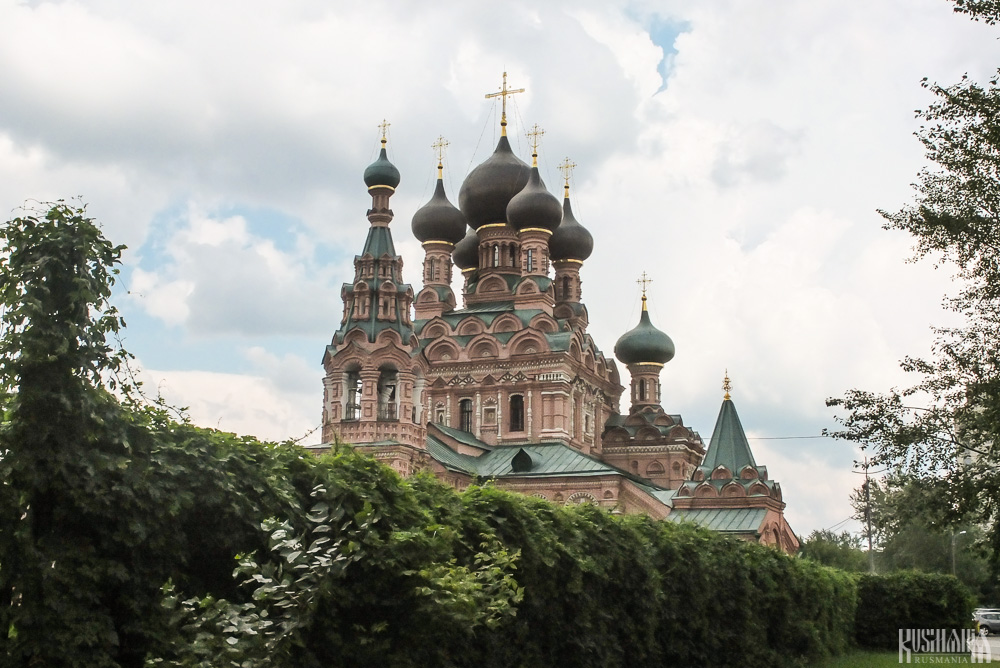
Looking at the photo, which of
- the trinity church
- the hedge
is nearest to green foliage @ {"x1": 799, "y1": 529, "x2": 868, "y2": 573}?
the trinity church

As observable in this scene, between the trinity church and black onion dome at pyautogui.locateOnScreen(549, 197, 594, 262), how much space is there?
0.05 meters

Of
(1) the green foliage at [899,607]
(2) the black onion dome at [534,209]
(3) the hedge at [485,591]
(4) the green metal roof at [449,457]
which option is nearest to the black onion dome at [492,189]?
(2) the black onion dome at [534,209]

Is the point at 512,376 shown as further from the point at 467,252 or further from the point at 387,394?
the point at 387,394

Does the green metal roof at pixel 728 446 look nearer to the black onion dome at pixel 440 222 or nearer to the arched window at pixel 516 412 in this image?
the arched window at pixel 516 412

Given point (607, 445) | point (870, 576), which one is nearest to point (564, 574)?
point (870, 576)

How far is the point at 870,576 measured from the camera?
2656 centimetres

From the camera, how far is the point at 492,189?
42688 mm

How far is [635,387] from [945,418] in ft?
104

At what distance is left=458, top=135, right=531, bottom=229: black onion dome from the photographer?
42.7 metres

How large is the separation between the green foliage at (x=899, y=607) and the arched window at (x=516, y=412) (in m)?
15.1

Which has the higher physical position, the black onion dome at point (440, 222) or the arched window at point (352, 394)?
the black onion dome at point (440, 222)

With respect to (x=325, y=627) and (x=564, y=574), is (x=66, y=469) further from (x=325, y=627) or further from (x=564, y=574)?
(x=564, y=574)

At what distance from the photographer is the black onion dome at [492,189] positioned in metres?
42.7

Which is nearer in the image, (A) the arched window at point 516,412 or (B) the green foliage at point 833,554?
(A) the arched window at point 516,412
